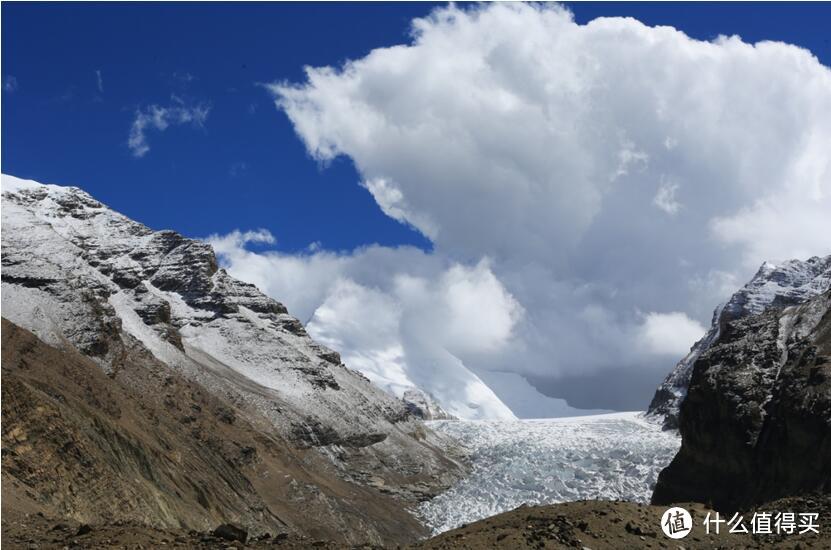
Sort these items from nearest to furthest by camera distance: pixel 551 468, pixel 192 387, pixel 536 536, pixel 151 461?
pixel 536 536
pixel 151 461
pixel 192 387
pixel 551 468

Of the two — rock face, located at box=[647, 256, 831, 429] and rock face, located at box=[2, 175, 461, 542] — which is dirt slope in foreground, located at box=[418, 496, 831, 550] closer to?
rock face, located at box=[2, 175, 461, 542]

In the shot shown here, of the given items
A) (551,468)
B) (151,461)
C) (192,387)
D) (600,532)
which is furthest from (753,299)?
(600,532)

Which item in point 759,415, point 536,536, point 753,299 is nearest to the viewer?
point 536,536

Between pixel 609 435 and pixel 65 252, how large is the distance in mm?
95795

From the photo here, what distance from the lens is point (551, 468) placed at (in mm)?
139750

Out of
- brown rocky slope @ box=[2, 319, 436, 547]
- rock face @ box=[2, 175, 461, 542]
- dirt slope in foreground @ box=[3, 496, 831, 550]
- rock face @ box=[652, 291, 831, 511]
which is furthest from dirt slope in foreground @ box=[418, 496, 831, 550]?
rock face @ box=[652, 291, 831, 511]

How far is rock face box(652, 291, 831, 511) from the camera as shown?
160 feet

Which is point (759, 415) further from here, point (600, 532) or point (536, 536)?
point (536, 536)

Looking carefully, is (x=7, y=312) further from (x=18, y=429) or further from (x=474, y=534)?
(x=474, y=534)

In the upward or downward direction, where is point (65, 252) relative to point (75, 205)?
downward

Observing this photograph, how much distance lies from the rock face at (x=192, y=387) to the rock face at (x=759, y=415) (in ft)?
107

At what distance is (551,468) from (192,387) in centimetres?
6084

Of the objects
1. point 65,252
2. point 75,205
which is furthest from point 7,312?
point 75,205

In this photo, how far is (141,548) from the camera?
18.8 meters
